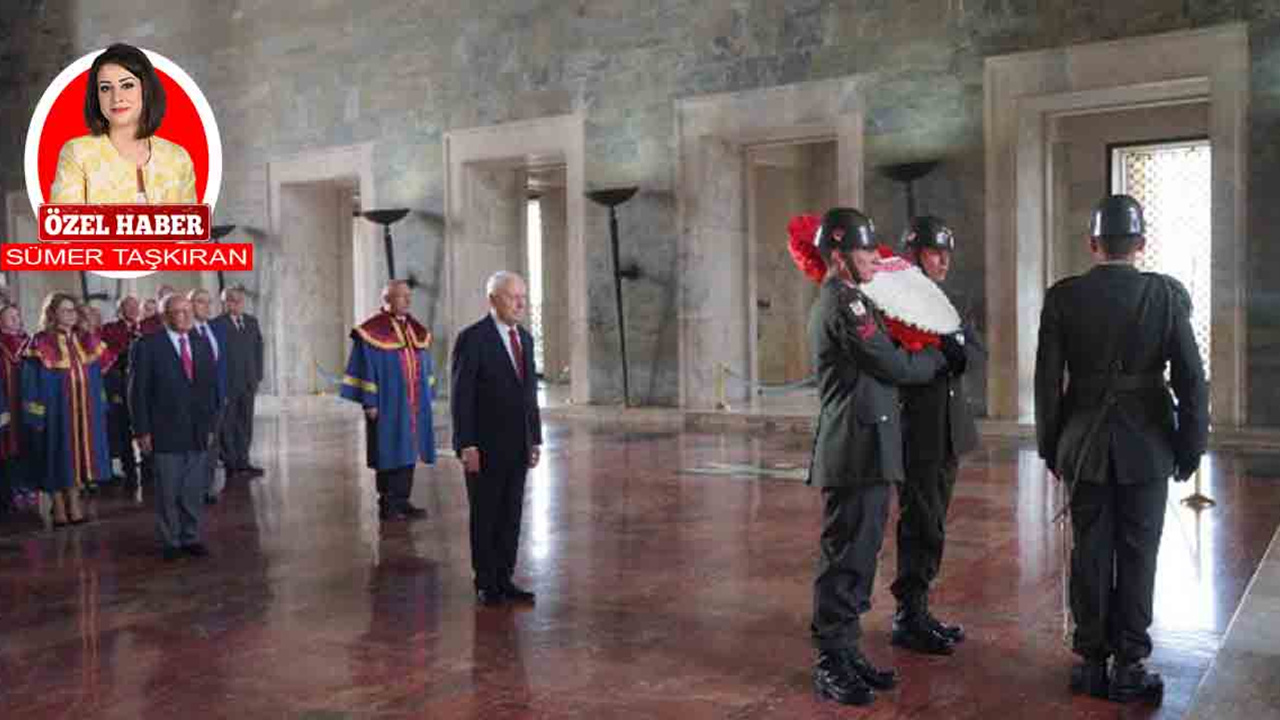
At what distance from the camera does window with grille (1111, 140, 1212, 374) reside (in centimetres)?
1616

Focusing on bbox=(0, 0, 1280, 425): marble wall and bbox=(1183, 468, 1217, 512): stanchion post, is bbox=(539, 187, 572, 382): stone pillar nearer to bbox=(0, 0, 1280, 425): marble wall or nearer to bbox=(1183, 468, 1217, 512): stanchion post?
bbox=(0, 0, 1280, 425): marble wall

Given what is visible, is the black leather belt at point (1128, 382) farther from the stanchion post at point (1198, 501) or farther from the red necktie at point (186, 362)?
the red necktie at point (186, 362)

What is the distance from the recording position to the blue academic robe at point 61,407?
28.6 feet

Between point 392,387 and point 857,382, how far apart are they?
5.15 metres

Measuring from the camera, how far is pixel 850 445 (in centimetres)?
449

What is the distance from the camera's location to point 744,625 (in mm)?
5637

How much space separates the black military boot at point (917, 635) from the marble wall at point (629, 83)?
8.04 meters

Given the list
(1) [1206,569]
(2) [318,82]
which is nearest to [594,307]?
(2) [318,82]

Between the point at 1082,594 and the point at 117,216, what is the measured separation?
22.9 ft

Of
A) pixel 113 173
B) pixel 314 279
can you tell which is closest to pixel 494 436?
pixel 113 173

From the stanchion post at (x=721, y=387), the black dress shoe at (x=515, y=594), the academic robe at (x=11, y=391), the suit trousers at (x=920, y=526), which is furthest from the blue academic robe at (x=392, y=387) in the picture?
the stanchion post at (x=721, y=387)

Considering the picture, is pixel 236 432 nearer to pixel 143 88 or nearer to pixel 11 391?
pixel 11 391

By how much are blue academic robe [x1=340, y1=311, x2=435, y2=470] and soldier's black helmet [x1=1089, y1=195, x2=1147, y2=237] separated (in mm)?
5500

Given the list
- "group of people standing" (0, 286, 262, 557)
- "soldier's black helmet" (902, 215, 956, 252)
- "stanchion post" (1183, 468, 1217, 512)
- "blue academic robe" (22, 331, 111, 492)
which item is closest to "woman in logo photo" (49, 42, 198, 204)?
"group of people standing" (0, 286, 262, 557)
